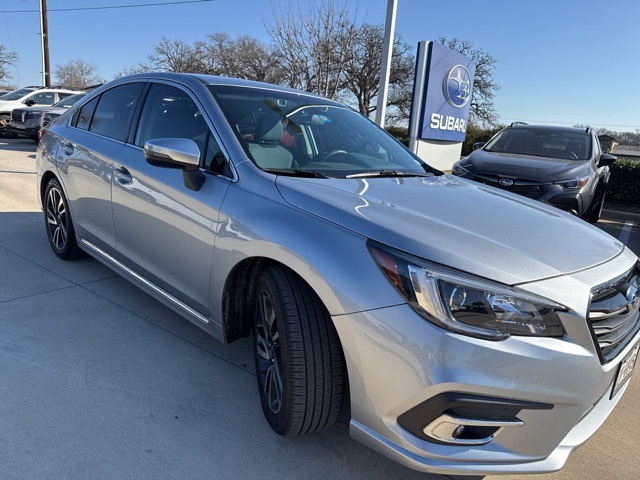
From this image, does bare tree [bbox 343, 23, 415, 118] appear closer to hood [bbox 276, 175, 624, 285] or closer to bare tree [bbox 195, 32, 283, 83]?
bare tree [bbox 195, 32, 283, 83]

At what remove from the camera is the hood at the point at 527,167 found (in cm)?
629

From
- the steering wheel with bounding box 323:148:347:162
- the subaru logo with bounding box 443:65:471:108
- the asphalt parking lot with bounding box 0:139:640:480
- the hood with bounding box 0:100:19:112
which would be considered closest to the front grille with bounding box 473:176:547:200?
the asphalt parking lot with bounding box 0:139:640:480

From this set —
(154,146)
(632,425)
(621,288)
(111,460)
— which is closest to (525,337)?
(621,288)

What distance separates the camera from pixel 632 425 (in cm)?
274

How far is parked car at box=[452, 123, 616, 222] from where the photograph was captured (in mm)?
6195

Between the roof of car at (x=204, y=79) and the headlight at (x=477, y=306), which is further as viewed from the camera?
the roof of car at (x=204, y=79)

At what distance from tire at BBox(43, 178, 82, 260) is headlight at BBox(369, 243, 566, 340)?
338cm

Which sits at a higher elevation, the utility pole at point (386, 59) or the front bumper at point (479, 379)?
the utility pole at point (386, 59)

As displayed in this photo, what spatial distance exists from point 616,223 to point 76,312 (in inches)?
368

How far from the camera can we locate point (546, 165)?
650 cm

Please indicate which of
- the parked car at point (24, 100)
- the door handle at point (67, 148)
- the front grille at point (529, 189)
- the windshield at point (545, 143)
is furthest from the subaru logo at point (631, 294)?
the parked car at point (24, 100)

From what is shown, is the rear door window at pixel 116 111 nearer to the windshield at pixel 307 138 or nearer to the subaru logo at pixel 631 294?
the windshield at pixel 307 138

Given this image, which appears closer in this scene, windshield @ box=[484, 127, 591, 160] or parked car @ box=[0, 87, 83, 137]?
windshield @ box=[484, 127, 591, 160]

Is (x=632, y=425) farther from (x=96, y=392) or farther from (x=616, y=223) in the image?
(x=616, y=223)
